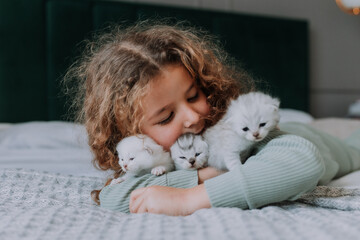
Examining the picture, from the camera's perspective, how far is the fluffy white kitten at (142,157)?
91cm

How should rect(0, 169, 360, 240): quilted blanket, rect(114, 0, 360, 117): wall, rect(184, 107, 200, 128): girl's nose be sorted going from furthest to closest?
rect(114, 0, 360, 117): wall < rect(184, 107, 200, 128): girl's nose < rect(0, 169, 360, 240): quilted blanket

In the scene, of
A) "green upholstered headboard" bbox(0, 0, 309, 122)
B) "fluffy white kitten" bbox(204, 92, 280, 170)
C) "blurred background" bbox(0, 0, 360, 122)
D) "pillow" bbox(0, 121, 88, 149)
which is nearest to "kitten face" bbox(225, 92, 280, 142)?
"fluffy white kitten" bbox(204, 92, 280, 170)

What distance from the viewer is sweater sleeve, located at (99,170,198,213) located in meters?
0.86

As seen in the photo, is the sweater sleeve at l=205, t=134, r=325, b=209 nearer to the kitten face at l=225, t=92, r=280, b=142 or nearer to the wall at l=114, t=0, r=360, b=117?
the kitten face at l=225, t=92, r=280, b=142

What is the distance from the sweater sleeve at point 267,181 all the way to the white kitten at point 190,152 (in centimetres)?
15

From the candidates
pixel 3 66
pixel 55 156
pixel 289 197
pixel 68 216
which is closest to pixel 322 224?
pixel 289 197

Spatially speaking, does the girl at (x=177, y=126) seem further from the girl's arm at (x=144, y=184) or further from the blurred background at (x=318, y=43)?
the blurred background at (x=318, y=43)

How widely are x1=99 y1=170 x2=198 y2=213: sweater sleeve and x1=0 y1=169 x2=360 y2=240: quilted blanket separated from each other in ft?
0.19

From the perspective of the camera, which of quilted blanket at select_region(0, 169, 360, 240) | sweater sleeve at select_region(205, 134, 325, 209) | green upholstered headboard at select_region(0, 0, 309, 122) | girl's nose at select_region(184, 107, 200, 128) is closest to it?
quilted blanket at select_region(0, 169, 360, 240)

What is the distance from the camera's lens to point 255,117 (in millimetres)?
852

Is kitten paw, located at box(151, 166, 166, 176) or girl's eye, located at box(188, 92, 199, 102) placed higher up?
girl's eye, located at box(188, 92, 199, 102)

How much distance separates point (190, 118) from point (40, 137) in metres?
1.17

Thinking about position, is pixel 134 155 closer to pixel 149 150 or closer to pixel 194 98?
pixel 149 150

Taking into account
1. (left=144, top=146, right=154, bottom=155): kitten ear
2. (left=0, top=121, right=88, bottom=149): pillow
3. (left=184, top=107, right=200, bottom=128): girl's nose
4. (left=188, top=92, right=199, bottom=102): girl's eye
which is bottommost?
(left=0, top=121, right=88, bottom=149): pillow
